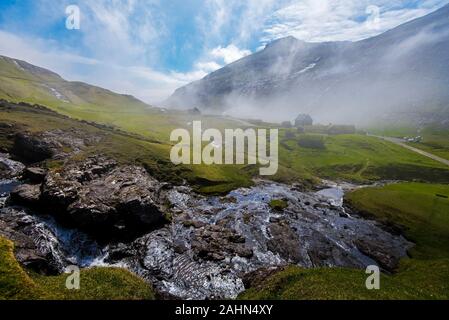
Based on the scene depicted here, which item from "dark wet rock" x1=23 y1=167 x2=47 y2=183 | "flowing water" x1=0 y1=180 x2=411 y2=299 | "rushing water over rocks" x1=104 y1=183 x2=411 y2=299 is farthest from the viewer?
"dark wet rock" x1=23 y1=167 x2=47 y2=183

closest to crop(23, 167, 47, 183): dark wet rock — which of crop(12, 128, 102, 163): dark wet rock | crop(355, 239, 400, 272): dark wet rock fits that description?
crop(12, 128, 102, 163): dark wet rock

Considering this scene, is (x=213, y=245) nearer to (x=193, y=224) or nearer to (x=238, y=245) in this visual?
(x=238, y=245)

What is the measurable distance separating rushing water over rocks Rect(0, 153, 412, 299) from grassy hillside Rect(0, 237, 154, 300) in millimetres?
5330

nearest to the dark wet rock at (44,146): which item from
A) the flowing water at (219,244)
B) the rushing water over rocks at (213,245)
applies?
the rushing water over rocks at (213,245)

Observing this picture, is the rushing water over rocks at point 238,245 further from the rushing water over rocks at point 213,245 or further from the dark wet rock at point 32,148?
the dark wet rock at point 32,148

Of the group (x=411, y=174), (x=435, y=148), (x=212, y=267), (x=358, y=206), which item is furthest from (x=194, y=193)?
(x=435, y=148)

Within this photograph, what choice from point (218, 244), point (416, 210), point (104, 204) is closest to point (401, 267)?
point (416, 210)

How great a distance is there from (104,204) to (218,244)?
27127 millimetres

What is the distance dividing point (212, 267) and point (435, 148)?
213 metres

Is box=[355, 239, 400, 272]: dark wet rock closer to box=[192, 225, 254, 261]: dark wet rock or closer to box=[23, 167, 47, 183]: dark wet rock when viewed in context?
box=[192, 225, 254, 261]: dark wet rock

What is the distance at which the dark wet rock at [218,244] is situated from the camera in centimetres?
5425

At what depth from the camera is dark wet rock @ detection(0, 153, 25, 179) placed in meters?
82.6
